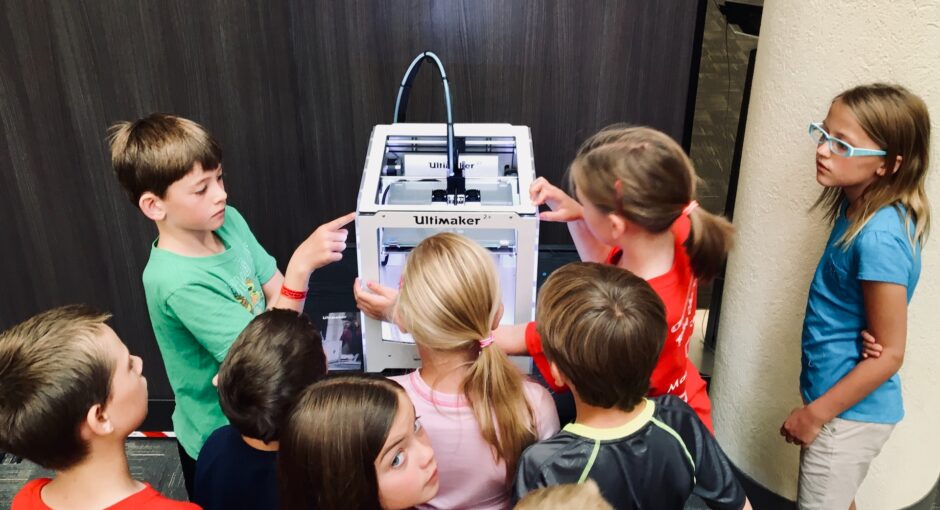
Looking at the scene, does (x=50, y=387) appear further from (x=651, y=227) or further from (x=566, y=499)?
(x=651, y=227)

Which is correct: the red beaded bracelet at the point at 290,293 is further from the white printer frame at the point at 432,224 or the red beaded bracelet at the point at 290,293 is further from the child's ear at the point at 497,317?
the child's ear at the point at 497,317

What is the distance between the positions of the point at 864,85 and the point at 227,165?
5.06 feet

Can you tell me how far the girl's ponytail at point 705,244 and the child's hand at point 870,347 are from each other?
310mm

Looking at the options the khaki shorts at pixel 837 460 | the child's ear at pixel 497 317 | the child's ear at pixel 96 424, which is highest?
the child's ear at pixel 497 317

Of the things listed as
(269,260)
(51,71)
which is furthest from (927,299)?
(51,71)

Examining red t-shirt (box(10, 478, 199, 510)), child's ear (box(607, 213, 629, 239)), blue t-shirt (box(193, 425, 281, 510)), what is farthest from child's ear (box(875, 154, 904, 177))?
red t-shirt (box(10, 478, 199, 510))

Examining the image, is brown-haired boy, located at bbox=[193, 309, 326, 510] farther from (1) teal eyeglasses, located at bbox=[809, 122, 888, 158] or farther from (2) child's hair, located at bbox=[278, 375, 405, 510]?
(1) teal eyeglasses, located at bbox=[809, 122, 888, 158]

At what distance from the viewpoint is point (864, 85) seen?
1405 millimetres

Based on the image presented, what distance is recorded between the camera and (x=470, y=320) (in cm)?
115

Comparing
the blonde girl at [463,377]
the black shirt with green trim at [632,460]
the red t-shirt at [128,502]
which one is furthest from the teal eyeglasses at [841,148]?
the red t-shirt at [128,502]

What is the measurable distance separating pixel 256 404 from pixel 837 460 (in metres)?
1.15

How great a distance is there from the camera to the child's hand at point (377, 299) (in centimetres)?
127

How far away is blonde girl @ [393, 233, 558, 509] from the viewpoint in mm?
1133

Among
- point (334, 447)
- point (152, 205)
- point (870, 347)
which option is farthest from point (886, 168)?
point (152, 205)
